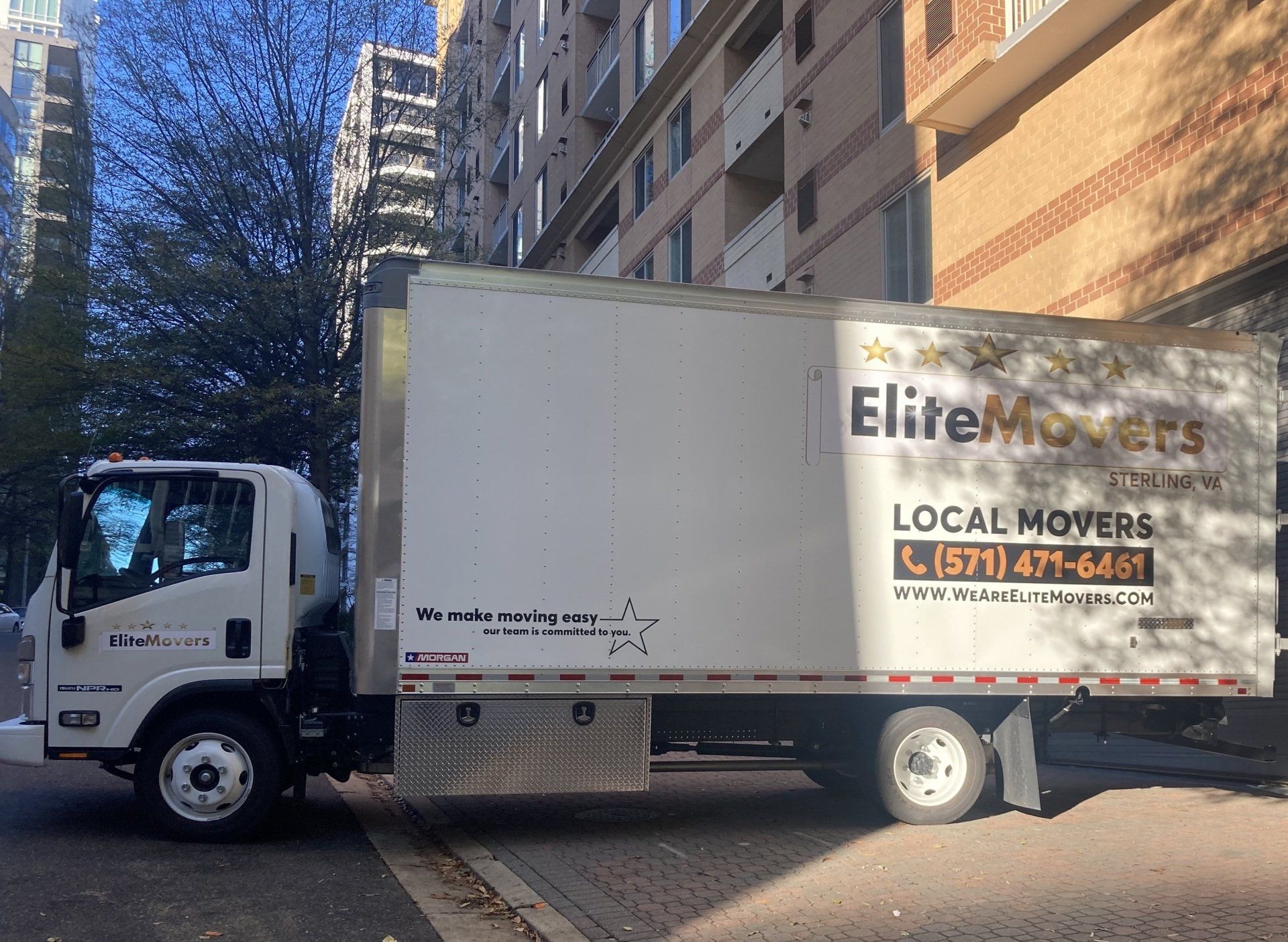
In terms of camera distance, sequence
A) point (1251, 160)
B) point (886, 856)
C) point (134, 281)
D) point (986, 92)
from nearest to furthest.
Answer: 1. point (886, 856)
2. point (1251, 160)
3. point (986, 92)
4. point (134, 281)

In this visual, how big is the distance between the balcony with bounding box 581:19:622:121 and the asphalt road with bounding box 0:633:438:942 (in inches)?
904

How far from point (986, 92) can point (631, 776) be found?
9.51 meters

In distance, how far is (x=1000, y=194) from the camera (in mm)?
13719

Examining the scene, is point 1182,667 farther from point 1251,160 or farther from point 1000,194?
point 1000,194

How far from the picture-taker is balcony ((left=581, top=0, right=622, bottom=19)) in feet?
99.8

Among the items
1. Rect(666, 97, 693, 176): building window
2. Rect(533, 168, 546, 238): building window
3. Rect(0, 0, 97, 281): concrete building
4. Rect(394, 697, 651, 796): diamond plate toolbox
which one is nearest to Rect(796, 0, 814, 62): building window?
Rect(666, 97, 693, 176): building window

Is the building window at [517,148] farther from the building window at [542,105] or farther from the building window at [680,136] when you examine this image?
the building window at [680,136]

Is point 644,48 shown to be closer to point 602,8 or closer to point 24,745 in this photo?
point 602,8

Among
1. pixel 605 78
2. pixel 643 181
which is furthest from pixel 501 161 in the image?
pixel 643 181

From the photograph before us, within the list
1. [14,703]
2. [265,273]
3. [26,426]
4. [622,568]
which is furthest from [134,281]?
[622,568]

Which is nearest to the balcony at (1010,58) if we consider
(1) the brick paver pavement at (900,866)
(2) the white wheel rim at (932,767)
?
(1) the brick paver pavement at (900,866)

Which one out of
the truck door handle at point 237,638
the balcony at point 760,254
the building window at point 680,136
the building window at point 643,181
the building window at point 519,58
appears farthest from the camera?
the building window at point 519,58

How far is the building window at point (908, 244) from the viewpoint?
51.2 ft

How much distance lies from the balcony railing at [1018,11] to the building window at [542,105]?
907 inches
